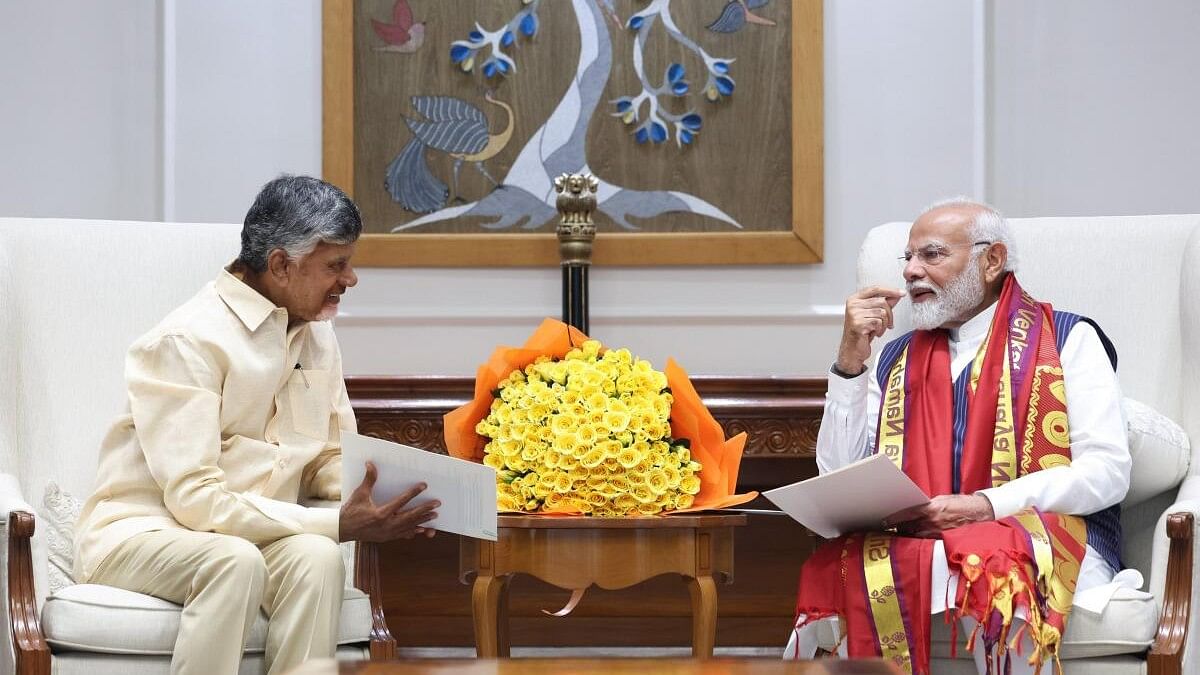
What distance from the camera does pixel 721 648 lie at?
14.1 feet

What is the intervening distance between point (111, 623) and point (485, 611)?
701 millimetres

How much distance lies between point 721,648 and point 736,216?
1.33 metres

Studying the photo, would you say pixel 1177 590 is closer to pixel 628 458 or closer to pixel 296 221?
pixel 628 458

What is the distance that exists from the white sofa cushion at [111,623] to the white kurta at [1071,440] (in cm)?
124

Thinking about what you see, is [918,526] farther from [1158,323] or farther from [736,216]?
[736,216]

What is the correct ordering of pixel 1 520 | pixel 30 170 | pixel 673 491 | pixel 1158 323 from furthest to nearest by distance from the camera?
pixel 30 170
pixel 1158 323
pixel 673 491
pixel 1 520

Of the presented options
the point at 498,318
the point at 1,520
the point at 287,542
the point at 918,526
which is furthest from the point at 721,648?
the point at 1,520

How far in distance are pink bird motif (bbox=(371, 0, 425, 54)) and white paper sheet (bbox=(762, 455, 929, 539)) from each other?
2208mm

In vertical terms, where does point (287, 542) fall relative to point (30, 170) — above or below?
below

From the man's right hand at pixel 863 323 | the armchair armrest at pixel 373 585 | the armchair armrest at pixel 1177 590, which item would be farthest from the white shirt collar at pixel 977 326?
the armchair armrest at pixel 373 585

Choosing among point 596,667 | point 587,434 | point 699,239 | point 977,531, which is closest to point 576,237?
point 699,239

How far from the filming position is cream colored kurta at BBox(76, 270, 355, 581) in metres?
2.72

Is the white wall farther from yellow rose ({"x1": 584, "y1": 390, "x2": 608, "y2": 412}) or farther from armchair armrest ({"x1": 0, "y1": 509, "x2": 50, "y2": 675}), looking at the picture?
armchair armrest ({"x1": 0, "y1": 509, "x2": 50, "y2": 675})

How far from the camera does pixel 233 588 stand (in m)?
2.55
